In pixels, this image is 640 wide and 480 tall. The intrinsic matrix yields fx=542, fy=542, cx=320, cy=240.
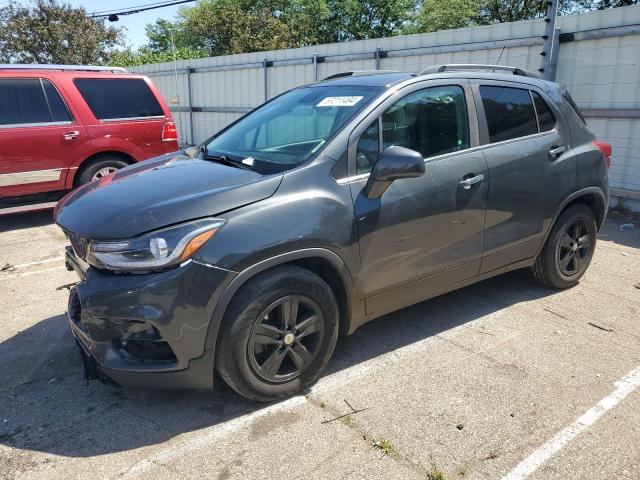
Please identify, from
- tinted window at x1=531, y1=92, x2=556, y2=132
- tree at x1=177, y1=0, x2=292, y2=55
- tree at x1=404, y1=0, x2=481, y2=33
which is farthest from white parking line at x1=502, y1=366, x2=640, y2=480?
tree at x1=404, y1=0, x2=481, y2=33

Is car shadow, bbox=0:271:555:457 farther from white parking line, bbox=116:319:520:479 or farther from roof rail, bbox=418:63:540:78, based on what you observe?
roof rail, bbox=418:63:540:78

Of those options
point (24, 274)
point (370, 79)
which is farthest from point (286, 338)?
point (24, 274)

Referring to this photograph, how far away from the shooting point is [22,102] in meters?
6.81

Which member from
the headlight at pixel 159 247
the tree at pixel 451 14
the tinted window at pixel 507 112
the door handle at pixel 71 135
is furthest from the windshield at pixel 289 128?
the tree at pixel 451 14

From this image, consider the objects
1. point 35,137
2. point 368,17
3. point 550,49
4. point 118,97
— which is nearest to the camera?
point 35,137

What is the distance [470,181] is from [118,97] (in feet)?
18.6

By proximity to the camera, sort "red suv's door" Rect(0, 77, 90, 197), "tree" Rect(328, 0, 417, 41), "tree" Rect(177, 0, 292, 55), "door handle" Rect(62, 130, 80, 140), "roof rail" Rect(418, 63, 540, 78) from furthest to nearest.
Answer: "tree" Rect(328, 0, 417, 41)
"tree" Rect(177, 0, 292, 55)
"door handle" Rect(62, 130, 80, 140)
"red suv's door" Rect(0, 77, 90, 197)
"roof rail" Rect(418, 63, 540, 78)

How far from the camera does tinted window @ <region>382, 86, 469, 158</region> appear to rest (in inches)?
137

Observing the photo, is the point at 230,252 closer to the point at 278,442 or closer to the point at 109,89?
the point at 278,442

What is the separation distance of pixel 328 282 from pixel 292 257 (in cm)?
43

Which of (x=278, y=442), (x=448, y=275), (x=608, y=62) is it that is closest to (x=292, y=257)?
(x=278, y=442)

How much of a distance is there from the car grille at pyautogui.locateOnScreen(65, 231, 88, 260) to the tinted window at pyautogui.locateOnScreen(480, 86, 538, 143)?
9.19ft

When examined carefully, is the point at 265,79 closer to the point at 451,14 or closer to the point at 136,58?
the point at 136,58

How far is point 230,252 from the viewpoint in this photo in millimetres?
2742
